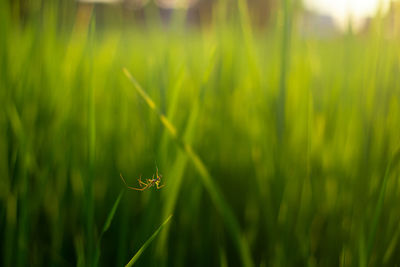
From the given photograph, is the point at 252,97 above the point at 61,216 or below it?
above

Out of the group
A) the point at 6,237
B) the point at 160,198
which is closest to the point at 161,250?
the point at 160,198

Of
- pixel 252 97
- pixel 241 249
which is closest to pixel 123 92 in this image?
pixel 252 97

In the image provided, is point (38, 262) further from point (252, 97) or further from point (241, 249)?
point (252, 97)

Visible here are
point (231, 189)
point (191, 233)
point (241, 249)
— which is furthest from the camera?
point (231, 189)

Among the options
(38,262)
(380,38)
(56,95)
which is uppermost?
(380,38)

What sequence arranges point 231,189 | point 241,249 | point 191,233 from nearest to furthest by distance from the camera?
point 241,249 < point 191,233 < point 231,189

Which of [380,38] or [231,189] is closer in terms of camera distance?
[380,38]

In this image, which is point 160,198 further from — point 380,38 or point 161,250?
point 380,38
